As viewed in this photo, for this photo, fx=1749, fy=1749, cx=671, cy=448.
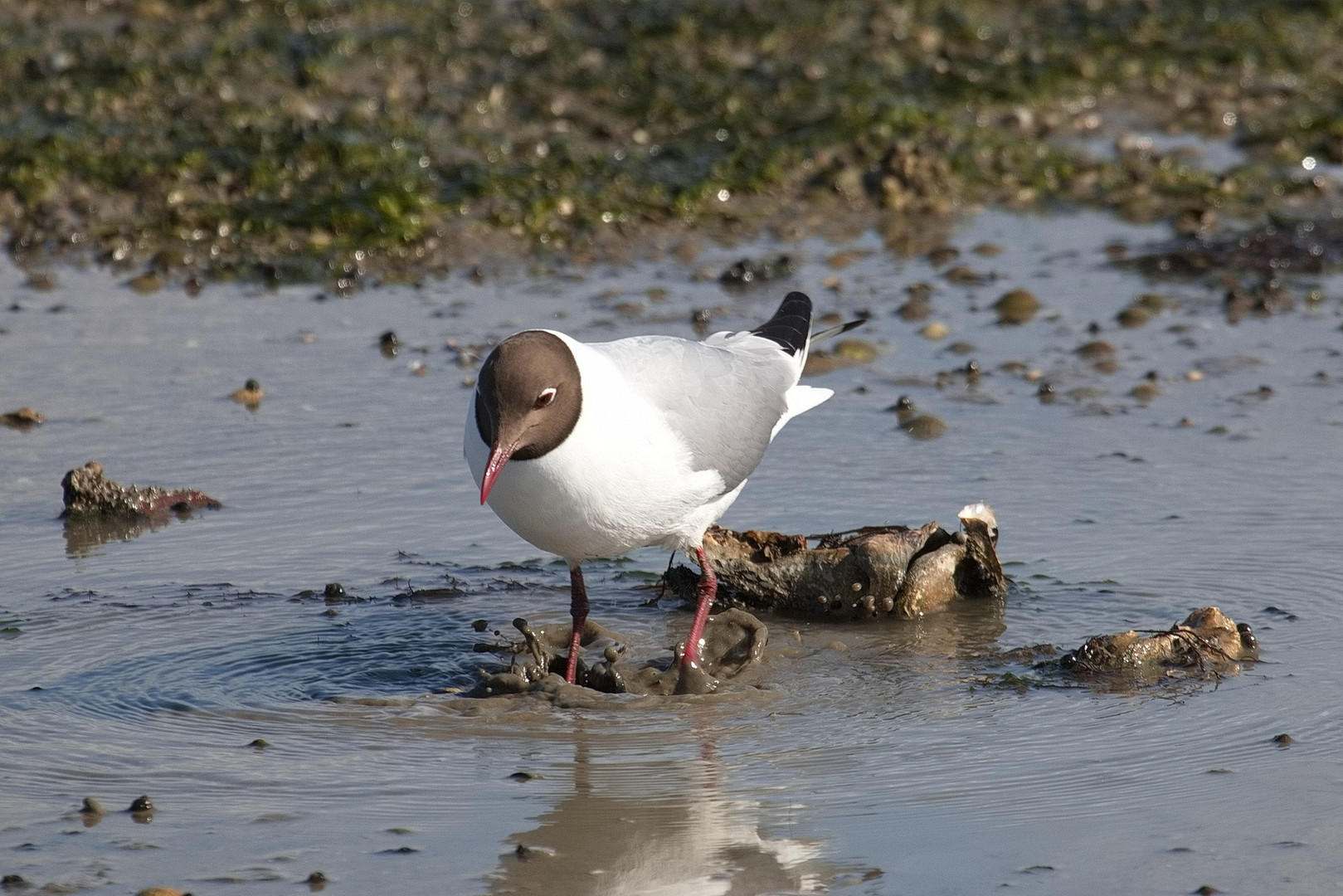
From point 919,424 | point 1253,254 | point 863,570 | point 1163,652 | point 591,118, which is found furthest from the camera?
point 591,118

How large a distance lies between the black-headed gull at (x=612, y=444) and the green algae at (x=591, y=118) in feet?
14.0

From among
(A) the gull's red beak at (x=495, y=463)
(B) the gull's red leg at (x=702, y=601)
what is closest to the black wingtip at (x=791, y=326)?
(B) the gull's red leg at (x=702, y=601)

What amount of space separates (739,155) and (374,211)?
234cm

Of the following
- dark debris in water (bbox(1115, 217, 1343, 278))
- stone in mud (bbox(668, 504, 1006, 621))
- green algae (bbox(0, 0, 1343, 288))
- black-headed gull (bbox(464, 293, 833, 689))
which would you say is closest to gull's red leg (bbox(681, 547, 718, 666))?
black-headed gull (bbox(464, 293, 833, 689))

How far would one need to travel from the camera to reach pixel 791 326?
21.7 feet

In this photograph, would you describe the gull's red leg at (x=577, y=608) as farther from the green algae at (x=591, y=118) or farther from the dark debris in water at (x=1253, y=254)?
the dark debris in water at (x=1253, y=254)

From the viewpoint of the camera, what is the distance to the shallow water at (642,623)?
405cm

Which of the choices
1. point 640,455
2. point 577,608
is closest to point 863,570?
point 577,608

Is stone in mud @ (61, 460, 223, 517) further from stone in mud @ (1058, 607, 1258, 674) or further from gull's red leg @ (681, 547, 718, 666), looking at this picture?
stone in mud @ (1058, 607, 1258, 674)

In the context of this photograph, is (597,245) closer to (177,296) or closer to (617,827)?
(177,296)

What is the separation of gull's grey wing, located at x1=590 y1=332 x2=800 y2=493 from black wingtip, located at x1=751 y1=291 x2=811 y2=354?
0.28 meters

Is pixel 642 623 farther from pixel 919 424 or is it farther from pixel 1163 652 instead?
pixel 919 424

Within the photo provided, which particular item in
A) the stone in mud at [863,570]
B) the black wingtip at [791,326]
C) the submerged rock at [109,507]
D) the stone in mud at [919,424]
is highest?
the black wingtip at [791,326]

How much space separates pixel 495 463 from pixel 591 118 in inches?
280
